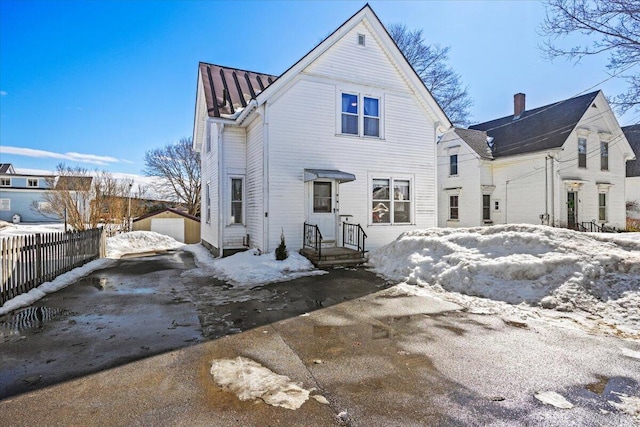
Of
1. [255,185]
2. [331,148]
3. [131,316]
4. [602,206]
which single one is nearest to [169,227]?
[255,185]

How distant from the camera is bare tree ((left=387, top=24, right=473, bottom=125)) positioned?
2262cm

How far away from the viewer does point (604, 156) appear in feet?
68.2

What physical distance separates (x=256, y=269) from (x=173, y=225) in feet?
47.0

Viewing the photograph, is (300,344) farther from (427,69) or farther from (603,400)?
(427,69)

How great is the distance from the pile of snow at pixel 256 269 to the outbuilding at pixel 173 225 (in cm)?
1128

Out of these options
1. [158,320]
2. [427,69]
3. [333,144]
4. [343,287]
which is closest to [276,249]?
[343,287]

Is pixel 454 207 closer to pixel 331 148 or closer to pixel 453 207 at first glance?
pixel 453 207

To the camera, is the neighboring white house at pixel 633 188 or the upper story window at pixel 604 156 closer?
the upper story window at pixel 604 156

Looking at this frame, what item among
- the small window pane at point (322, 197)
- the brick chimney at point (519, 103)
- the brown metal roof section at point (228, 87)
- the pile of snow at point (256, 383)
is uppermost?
the brick chimney at point (519, 103)

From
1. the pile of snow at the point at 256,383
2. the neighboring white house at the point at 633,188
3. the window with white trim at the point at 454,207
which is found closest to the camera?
the pile of snow at the point at 256,383

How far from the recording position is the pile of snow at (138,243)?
1629cm

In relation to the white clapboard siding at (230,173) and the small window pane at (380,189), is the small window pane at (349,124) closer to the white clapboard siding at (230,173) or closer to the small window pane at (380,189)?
the small window pane at (380,189)

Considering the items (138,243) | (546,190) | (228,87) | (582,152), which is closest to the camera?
(228,87)

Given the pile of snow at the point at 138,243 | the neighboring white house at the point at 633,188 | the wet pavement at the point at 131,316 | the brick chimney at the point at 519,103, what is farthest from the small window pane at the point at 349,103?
the neighboring white house at the point at 633,188
